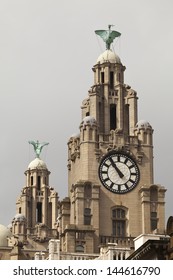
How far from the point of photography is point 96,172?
11700 cm

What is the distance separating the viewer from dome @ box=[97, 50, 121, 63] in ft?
413

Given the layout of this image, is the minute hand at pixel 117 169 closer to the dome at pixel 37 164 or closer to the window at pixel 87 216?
the window at pixel 87 216

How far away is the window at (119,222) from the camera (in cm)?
11619

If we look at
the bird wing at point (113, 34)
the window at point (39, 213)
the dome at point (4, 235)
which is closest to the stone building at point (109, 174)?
the bird wing at point (113, 34)

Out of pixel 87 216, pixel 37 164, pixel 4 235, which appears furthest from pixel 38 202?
pixel 87 216

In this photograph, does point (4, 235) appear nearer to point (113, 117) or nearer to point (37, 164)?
point (37, 164)

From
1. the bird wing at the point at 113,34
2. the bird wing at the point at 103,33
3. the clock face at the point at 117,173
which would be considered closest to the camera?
the clock face at the point at 117,173

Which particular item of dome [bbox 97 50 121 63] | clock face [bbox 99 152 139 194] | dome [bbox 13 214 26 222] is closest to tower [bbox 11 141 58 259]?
dome [bbox 13 214 26 222]

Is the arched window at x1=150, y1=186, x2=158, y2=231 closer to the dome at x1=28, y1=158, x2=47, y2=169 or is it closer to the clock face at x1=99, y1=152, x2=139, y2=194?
the clock face at x1=99, y1=152, x2=139, y2=194

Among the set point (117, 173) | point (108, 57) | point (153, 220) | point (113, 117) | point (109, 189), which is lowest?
point (153, 220)

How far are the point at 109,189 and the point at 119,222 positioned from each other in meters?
4.14

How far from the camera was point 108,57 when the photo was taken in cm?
12606
